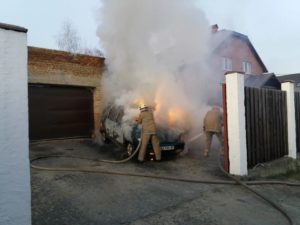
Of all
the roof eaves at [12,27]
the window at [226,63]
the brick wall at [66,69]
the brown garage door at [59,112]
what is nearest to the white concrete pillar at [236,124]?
the roof eaves at [12,27]

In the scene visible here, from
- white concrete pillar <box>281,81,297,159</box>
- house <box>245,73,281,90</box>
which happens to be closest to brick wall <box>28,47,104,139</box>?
white concrete pillar <box>281,81,297,159</box>

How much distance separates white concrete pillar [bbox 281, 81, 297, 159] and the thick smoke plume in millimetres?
3091

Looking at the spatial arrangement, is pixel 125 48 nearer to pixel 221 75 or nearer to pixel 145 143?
pixel 145 143

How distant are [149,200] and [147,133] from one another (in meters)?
2.91

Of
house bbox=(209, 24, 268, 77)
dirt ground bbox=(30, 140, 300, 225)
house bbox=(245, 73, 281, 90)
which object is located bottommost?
dirt ground bbox=(30, 140, 300, 225)

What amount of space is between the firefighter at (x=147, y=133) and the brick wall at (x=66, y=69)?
5.13m

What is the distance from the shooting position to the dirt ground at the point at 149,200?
14.0 feet

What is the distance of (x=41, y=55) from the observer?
1134 centimetres

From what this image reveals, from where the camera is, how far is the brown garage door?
37.9 feet

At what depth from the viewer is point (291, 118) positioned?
848 cm

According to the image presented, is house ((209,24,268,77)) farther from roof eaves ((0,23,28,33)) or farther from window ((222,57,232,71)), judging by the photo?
roof eaves ((0,23,28,33))

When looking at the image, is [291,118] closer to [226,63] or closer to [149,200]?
[149,200]

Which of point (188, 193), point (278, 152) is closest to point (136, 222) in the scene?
point (188, 193)

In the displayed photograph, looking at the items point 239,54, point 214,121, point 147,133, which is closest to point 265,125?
point 214,121
